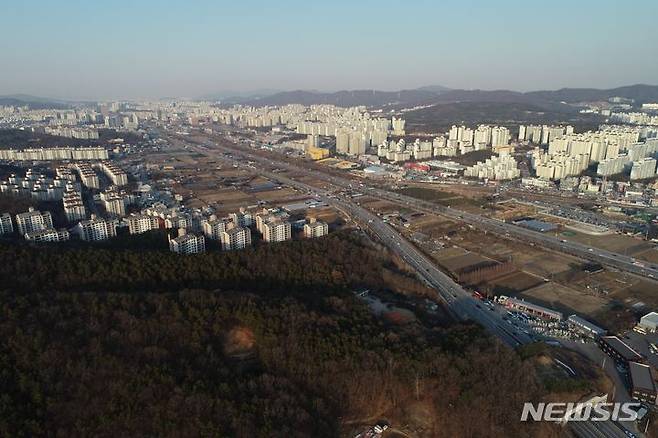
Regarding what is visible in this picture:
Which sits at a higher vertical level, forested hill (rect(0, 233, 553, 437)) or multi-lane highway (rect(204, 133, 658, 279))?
forested hill (rect(0, 233, 553, 437))

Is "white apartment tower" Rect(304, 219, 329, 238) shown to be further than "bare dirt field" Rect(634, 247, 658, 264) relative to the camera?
Yes

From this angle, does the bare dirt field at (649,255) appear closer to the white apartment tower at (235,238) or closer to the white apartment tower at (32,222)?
the white apartment tower at (235,238)

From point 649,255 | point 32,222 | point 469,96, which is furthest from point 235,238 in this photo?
point 469,96

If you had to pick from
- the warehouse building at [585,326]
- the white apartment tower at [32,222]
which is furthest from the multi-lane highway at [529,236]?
the white apartment tower at [32,222]

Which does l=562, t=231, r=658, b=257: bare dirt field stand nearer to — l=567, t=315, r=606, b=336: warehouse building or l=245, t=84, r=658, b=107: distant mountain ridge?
l=567, t=315, r=606, b=336: warehouse building

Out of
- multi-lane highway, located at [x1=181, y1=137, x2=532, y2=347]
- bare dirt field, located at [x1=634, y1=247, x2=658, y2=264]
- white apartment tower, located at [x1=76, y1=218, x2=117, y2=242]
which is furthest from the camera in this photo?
white apartment tower, located at [x1=76, y1=218, x2=117, y2=242]

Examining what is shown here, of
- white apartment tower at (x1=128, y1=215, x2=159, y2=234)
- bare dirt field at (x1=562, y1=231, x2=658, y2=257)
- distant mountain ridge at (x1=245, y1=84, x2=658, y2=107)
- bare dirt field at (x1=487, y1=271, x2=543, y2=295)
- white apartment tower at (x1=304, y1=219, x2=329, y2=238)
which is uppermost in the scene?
distant mountain ridge at (x1=245, y1=84, x2=658, y2=107)

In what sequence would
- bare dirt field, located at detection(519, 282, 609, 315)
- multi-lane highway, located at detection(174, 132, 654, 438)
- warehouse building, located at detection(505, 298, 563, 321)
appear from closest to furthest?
multi-lane highway, located at detection(174, 132, 654, 438) < warehouse building, located at detection(505, 298, 563, 321) < bare dirt field, located at detection(519, 282, 609, 315)

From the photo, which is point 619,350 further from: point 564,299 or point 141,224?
point 141,224

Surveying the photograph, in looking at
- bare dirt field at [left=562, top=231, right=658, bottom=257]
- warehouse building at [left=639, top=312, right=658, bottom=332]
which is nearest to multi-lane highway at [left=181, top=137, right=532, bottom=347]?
warehouse building at [left=639, top=312, right=658, bottom=332]

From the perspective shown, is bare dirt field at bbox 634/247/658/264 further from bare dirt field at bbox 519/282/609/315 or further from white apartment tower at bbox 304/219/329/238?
white apartment tower at bbox 304/219/329/238
